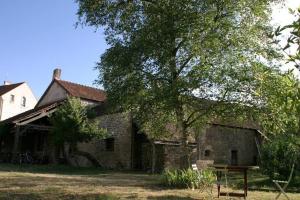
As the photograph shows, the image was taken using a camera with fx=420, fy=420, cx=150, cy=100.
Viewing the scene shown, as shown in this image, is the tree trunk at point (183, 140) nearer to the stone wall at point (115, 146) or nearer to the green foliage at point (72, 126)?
the stone wall at point (115, 146)

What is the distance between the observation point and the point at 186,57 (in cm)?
1456

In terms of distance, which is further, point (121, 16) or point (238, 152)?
point (238, 152)

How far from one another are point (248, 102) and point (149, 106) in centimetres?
329

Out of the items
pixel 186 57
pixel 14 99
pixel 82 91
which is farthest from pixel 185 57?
pixel 14 99

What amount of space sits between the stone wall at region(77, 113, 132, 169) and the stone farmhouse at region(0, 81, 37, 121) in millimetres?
19665

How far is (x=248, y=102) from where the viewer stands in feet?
44.7

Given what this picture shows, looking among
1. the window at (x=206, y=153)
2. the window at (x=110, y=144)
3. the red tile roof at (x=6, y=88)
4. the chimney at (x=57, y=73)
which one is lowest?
the window at (x=206, y=153)

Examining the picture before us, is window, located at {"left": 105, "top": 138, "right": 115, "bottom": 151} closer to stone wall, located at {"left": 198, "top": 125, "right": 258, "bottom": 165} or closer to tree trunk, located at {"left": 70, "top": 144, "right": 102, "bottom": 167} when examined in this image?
tree trunk, located at {"left": 70, "top": 144, "right": 102, "bottom": 167}

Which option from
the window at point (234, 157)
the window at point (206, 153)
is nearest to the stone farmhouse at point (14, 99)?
the window at point (206, 153)

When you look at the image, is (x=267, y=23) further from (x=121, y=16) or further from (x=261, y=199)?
(x=261, y=199)

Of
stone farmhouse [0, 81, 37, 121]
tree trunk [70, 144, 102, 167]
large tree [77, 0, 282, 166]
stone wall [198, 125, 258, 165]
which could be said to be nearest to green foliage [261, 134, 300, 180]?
large tree [77, 0, 282, 166]

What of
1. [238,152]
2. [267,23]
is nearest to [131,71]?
[267,23]

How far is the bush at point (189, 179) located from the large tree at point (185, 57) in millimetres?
1329

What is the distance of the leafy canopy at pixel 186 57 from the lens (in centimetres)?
1333
